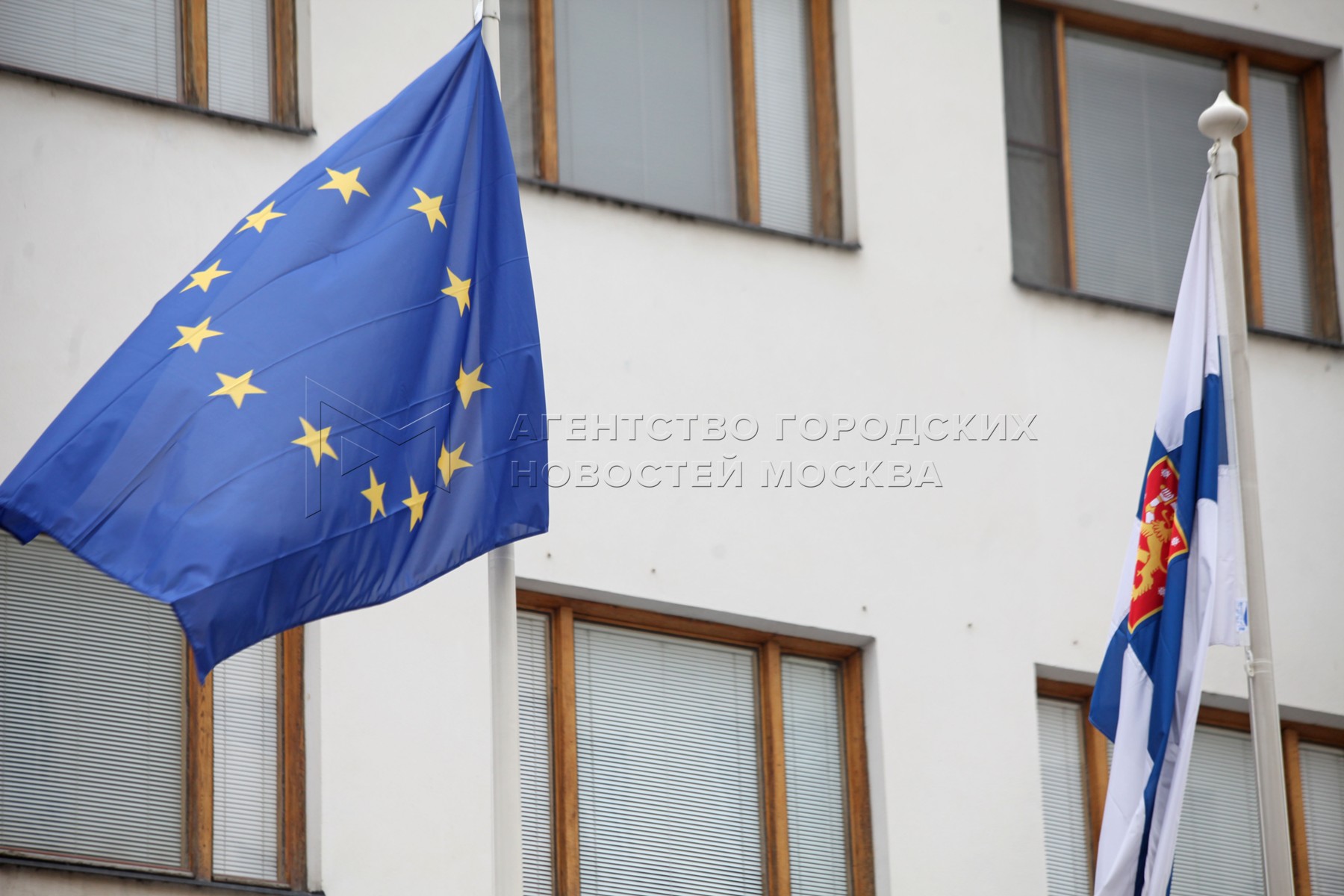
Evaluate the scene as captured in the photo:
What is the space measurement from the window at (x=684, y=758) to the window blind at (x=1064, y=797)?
3.76 ft

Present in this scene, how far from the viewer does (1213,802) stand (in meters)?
12.9

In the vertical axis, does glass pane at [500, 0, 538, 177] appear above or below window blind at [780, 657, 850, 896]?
above

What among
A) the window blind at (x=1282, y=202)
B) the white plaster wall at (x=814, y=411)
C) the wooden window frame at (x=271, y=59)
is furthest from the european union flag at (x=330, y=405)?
the window blind at (x=1282, y=202)

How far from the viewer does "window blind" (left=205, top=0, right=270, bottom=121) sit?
37.9 feet

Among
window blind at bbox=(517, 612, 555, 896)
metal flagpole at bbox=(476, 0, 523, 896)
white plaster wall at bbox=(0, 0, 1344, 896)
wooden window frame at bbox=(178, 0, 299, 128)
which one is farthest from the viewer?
wooden window frame at bbox=(178, 0, 299, 128)

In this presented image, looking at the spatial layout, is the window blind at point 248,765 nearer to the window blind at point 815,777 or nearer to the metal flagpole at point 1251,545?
the window blind at point 815,777

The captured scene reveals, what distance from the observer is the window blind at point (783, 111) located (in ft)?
42.6

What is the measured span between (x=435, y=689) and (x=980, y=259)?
14.2 ft

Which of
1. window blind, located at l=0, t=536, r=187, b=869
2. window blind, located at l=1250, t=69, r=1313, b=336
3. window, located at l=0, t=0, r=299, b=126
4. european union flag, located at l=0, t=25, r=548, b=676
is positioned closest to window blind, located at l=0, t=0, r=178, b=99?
window, located at l=0, t=0, r=299, b=126

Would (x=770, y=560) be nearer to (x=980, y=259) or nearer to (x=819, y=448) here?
(x=819, y=448)

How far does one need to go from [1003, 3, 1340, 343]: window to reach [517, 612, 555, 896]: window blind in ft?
13.0

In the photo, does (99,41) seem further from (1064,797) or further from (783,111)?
(1064,797)

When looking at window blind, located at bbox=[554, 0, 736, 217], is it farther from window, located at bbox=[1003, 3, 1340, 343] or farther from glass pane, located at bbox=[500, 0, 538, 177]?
window, located at bbox=[1003, 3, 1340, 343]

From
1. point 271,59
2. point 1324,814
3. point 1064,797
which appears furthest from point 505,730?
point 1324,814
